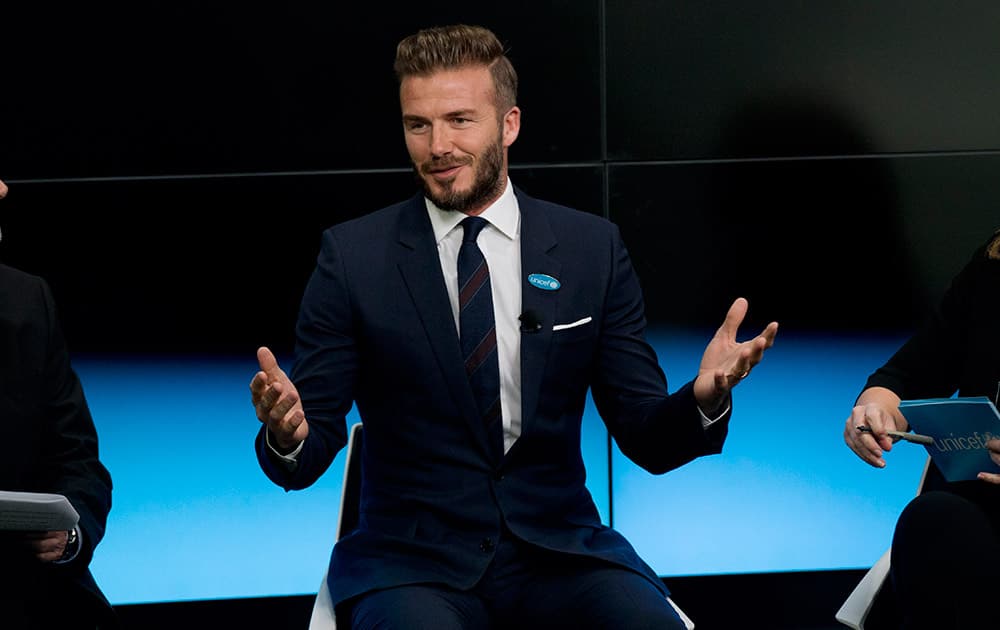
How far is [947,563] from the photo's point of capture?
88.3 inches

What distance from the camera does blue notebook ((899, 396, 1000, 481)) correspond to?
6.98 feet

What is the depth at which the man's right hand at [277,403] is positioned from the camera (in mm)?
2076

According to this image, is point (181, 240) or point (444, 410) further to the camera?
point (181, 240)

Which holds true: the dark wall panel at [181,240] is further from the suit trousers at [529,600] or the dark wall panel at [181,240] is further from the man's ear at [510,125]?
the suit trousers at [529,600]

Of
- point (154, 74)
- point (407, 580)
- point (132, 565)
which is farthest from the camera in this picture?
point (132, 565)

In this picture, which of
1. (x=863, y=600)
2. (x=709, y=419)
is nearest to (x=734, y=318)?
(x=709, y=419)

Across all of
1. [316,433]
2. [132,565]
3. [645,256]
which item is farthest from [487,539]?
[132,565]

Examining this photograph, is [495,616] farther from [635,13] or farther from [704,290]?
[635,13]

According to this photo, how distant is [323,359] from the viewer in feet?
7.98

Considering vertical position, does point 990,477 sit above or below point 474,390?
below

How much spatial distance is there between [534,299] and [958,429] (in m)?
0.84

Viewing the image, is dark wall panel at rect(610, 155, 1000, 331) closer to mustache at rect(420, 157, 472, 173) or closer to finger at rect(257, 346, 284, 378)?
mustache at rect(420, 157, 472, 173)

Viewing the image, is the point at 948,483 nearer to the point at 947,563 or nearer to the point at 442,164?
the point at 947,563

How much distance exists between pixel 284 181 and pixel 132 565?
124 centimetres
